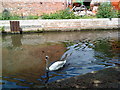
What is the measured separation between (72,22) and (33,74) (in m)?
13.2

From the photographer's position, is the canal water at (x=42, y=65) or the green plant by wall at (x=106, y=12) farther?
the green plant by wall at (x=106, y=12)

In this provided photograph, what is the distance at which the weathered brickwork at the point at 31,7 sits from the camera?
24.0 meters

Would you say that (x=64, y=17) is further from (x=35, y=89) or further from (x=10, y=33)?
(x=35, y=89)

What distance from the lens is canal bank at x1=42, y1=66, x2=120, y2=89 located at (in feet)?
16.7

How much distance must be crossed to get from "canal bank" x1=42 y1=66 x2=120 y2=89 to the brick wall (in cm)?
2118

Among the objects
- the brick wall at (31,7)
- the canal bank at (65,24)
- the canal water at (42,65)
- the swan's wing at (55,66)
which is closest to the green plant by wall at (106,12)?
the canal bank at (65,24)

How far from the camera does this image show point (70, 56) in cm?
987

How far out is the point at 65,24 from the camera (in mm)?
19266

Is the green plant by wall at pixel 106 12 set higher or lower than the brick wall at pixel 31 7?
lower

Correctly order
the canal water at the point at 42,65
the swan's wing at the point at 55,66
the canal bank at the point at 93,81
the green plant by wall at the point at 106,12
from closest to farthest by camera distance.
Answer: the canal bank at the point at 93,81, the canal water at the point at 42,65, the swan's wing at the point at 55,66, the green plant by wall at the point at 106,12

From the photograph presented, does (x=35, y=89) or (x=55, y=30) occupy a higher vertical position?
(x=55, y=30)

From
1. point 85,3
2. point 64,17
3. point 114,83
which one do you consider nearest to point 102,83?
point 114,83

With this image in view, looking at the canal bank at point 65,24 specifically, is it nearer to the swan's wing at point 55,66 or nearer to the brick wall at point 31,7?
the brick wall at point 31,7

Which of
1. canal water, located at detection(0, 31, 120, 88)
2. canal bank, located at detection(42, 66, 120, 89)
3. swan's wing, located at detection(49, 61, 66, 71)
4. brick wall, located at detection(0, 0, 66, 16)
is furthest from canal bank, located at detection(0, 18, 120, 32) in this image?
canal bank, located at detection(42, 66, 120, 89)
